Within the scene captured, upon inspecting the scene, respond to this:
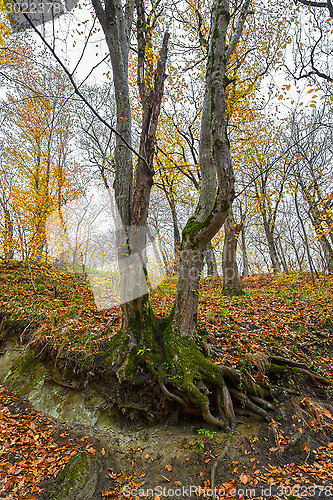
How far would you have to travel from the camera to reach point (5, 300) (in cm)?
644

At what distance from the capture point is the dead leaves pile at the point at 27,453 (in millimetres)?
2914

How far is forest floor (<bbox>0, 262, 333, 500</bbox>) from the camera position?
2920mm

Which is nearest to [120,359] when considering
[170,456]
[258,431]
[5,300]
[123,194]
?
[170,456]

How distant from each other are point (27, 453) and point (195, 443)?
256 centimetres

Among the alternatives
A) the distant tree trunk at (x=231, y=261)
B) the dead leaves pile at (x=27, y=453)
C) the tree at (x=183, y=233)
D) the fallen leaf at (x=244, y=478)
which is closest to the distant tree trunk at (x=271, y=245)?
the distant tree trunk at (x=231, y=261)

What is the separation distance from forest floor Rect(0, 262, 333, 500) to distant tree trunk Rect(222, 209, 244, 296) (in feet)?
9.18

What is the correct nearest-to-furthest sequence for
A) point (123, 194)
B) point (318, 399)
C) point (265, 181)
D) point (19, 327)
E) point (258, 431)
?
point (258, 431) → point (318, 399) → point (123, 194) → point (19, 327) → point (265, 181)

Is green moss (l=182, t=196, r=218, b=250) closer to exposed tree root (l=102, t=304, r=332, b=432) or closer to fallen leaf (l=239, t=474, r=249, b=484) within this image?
exposed tree root (l=102, t=304, r=332, b=432)

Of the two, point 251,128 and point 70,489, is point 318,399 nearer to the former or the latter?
point 70,489

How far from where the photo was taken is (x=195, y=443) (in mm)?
3314

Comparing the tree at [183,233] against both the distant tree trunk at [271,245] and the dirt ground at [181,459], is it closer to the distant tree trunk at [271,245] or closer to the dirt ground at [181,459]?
the dirt ground at [181,459]

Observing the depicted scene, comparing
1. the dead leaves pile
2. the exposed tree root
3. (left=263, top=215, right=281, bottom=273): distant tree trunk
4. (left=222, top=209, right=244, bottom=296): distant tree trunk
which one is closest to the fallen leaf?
the exposed tree root

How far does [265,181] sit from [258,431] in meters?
14.5

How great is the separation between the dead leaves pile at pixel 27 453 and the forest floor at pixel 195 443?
0.5 inches
